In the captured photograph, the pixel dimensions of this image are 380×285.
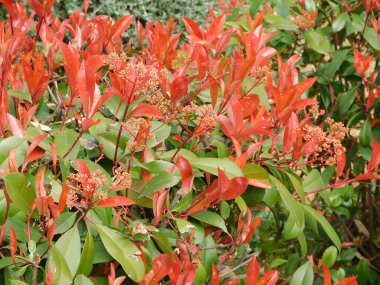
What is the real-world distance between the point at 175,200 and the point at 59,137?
274 millimetres

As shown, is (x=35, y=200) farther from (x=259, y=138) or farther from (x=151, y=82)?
(x=259, y=138)

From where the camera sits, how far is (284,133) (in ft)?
4.82

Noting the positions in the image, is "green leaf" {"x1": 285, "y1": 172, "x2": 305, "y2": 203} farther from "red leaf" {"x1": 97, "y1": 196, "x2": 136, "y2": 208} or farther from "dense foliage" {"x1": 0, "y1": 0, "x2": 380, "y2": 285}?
"red leaf" {"x1": 97, "y1": 196, "x2": 136, "y2": 208}

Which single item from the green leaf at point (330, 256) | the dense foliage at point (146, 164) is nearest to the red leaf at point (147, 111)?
the dense foliage at point (146, 164)

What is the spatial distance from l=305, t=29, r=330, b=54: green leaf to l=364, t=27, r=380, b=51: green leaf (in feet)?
0.52

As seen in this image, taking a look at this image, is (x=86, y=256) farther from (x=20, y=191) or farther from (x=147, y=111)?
(x=147, y=111)

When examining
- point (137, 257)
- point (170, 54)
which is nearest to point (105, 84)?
point (170, 54)

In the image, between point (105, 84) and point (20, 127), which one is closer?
point (20, 127)

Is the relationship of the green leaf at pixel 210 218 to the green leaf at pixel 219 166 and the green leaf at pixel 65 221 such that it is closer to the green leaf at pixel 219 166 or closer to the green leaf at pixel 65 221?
the green leaf at pixel 219 166

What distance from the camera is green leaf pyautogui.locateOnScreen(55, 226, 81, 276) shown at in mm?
1135

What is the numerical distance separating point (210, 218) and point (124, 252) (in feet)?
0.80

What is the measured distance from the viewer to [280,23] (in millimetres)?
2490

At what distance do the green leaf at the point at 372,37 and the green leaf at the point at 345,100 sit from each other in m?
0.19

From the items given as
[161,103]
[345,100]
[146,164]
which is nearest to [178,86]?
[161,103]
